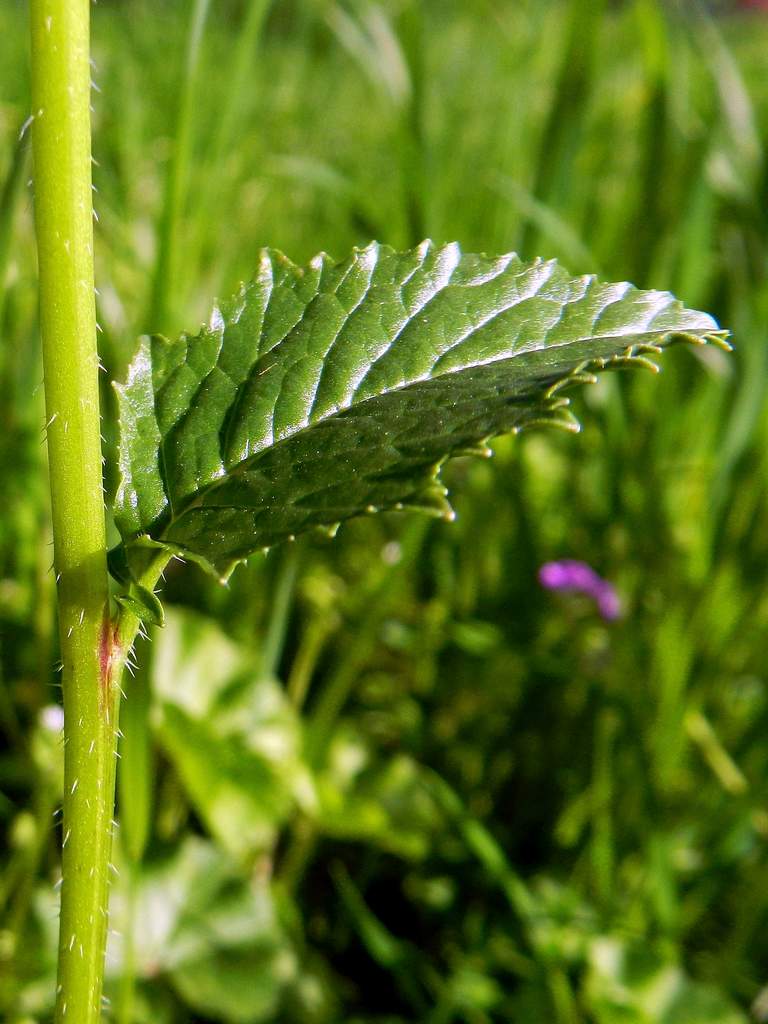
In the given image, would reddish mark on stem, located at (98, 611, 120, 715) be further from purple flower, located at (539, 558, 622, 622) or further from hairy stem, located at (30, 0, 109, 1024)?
purple flower, located at (539, 558, 622, 622)

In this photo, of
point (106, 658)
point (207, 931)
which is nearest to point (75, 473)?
point (106, 658)

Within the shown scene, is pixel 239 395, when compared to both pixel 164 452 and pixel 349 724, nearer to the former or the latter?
pixel 164 452

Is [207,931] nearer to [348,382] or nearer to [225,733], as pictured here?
[225,733]

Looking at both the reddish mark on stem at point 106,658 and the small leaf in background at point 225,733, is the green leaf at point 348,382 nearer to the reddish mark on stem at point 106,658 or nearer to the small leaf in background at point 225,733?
the reddish mark on stem at point 106,658

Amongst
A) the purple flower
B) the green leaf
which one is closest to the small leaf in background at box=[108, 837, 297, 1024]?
the purple flower

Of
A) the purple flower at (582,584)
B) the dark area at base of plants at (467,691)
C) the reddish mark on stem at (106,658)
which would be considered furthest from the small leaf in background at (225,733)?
the reddish mark on stem at (106,658)

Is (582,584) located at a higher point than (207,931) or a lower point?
higher

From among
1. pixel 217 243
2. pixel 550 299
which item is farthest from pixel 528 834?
pixel 217 243
